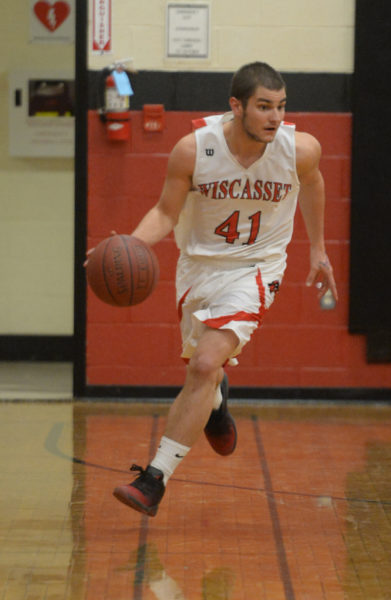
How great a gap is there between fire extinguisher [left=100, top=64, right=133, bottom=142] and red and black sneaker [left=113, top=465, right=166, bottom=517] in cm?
258

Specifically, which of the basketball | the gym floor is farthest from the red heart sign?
the basketball

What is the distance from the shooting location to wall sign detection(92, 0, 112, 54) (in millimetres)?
5570

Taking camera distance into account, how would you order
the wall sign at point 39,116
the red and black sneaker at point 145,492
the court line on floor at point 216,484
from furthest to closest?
the wall sign at point 39,116
the court line on floor at point 216,484
the red and black sneaker at point 145,492

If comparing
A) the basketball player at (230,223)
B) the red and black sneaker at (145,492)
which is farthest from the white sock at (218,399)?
the red and black sneaker at (145,492)

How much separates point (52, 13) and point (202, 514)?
4355 mm

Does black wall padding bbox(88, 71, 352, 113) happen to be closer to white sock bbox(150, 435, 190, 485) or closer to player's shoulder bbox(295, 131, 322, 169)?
player's shoulder bbox(295, 131, 322, 169)

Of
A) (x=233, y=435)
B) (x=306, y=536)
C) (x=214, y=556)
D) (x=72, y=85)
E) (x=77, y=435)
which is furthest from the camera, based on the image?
(x=72, y=85)

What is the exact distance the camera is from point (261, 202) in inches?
147

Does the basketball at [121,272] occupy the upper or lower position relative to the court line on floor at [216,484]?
upper

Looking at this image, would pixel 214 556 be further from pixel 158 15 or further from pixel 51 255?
pixel 51 255

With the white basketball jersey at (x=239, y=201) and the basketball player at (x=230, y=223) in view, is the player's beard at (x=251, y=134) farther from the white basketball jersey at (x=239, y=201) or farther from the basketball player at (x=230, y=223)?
the white basketball jersey at (x=239, y=201)

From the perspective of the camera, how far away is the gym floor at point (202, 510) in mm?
2982

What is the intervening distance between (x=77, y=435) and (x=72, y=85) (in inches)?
117

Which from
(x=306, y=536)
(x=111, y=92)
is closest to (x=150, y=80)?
(x=111, y=92)
